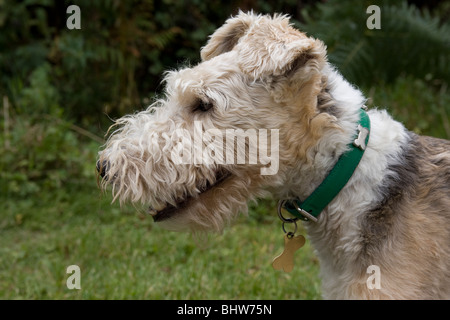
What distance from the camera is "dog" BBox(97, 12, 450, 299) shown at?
2.80 meters

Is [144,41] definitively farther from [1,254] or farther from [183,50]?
[1,254]

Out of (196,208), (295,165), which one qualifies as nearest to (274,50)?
(295,165)

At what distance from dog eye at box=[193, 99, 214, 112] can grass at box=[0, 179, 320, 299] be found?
1.21 metres

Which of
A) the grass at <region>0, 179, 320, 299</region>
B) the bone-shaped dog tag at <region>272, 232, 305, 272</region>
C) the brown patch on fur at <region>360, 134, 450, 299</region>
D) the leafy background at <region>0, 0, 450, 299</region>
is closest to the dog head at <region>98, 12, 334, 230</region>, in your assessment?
the bone-shaped dog tag at <region>272, 232, 305, 272</region>

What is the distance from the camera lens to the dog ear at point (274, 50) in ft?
9.32

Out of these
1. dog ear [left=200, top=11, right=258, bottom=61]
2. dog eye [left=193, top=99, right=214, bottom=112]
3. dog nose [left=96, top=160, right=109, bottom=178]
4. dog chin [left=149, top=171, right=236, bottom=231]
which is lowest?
dog chin [left=149, top=171, right=236, bottom=231]

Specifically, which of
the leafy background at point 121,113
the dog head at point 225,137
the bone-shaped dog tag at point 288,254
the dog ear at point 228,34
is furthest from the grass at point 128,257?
the dog ear at point 228,34

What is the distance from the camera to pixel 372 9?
6.63 meters

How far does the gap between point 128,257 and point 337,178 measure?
3061 mm

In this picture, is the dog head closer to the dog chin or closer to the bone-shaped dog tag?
the dog chin

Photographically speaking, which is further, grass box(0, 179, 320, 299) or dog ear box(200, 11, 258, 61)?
grass box(0, 179, 320, 299)

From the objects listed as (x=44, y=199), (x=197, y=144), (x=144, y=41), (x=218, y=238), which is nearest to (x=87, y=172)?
(x=44, y=199)

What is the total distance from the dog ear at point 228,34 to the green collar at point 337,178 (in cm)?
108

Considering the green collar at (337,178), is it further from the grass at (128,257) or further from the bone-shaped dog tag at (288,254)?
the grass at (128,257)
